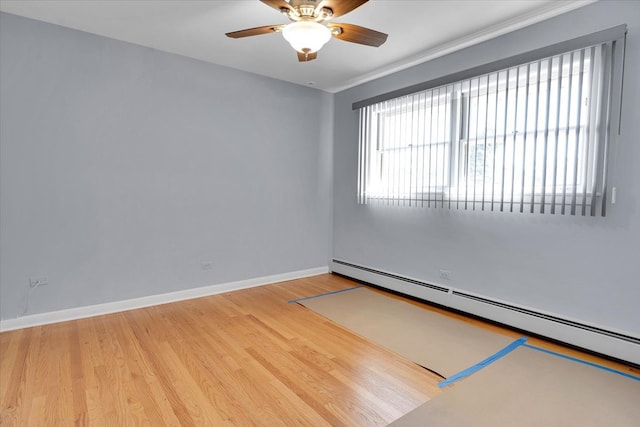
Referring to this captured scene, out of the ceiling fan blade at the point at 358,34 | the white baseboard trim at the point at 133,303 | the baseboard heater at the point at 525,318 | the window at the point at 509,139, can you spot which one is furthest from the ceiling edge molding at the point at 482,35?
the white baseboard trim at the point at 133,303

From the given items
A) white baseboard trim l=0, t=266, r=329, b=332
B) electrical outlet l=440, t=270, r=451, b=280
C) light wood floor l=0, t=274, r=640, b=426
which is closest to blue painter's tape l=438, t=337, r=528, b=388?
light wood floor l=0, t=274, r=640, b=426

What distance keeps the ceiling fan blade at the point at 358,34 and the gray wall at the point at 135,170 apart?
78.7 inches

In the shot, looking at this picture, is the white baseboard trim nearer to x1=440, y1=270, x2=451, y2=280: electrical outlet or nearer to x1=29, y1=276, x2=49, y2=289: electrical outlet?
x1=29, y1=276, x2=49, y2=289: electrical outlet

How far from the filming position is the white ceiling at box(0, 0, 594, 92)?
2.59 metres

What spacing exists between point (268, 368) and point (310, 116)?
338 cm

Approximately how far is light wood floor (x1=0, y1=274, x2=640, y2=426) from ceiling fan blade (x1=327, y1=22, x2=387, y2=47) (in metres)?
2.30

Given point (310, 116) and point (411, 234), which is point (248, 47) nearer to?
point (310, 116)

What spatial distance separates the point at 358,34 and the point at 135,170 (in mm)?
2510

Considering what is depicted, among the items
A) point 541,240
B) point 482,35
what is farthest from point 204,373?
point 482,35

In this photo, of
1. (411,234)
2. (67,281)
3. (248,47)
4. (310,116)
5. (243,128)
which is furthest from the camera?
(310,116)

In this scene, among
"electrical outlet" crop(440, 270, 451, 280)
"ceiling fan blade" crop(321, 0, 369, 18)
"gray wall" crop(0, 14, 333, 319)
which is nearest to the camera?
"ceiling fan blade" crop(321, 0, 369, 18)

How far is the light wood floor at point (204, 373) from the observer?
5.95 feet

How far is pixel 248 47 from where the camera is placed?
11.0 ft

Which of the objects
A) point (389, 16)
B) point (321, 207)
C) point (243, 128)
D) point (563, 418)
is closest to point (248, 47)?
point (243, 128)
